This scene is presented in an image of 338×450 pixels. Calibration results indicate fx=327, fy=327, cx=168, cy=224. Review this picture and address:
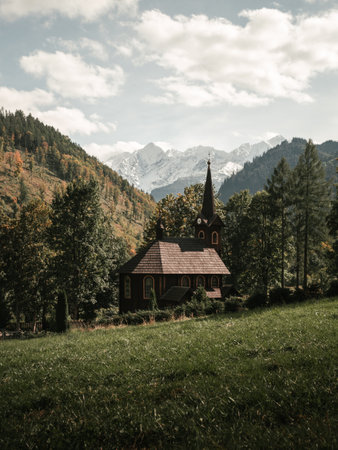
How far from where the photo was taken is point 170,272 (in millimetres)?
38250

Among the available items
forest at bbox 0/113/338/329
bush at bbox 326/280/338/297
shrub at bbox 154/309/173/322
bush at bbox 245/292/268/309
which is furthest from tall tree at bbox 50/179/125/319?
bush at bbox 326/280/338/297

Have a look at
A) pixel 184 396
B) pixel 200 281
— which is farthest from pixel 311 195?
pixel 184 396

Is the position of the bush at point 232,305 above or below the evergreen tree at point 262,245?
below

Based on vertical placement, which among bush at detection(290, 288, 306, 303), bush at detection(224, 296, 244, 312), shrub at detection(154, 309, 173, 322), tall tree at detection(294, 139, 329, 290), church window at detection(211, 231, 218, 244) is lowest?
shrub at detection(154, 309, 173, 322)

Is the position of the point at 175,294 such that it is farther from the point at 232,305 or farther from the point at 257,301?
the point at 257,301

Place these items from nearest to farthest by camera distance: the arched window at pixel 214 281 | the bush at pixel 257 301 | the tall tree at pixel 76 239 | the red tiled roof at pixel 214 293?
1. the bush at pixel 257 301
2. the red tiled roof at pixel 214 293
3. the tall tree at pixel 76 239
4. the arched window at pixel 214 281

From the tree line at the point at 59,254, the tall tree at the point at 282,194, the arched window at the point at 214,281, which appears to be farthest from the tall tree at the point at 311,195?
the tree line at the point at 59,254

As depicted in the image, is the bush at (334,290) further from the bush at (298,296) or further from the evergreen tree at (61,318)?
the evergreen tree at (61,318)

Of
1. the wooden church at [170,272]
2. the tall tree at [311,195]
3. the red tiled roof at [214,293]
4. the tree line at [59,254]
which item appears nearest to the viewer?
the wooden church at [170,272]

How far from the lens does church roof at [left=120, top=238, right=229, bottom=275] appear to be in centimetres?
3856

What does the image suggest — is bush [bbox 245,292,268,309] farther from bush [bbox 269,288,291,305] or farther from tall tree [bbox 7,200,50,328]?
tall tree [bbox 7,200,50,328]

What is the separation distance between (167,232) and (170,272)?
12674mm

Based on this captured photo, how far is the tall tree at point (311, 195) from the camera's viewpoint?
128ft

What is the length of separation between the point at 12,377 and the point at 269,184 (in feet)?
130
